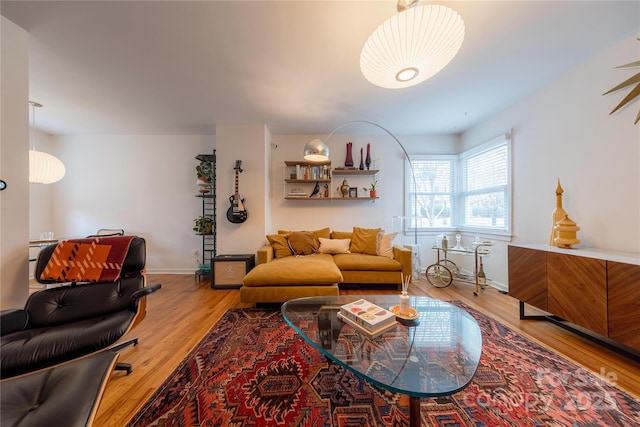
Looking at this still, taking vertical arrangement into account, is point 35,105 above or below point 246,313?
above

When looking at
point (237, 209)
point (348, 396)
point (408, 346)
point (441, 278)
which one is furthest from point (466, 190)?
point (237, 209)

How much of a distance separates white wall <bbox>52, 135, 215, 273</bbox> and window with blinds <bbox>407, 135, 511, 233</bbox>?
4.15 meters

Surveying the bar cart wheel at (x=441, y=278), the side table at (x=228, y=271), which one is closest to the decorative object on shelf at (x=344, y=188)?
the bar cart wheel at (x=441, y=278)

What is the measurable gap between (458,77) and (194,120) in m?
3.66

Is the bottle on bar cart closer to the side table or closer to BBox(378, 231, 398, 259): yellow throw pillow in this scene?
BBox(378, 231, 398, 259): yellow throw pillow

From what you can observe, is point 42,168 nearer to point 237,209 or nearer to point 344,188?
point 237,209

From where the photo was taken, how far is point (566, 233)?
205 cm

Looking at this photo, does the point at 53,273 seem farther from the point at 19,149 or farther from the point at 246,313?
the point at 246,313

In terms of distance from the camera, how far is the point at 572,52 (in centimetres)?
198

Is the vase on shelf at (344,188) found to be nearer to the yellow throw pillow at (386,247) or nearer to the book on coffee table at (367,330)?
the yellow throw pillow at (386,247)

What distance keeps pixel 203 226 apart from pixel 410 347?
3.52 m

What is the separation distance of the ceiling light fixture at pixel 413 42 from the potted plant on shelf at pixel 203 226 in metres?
3.34

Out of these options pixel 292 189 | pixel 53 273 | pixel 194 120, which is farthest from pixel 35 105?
pixel 292 189

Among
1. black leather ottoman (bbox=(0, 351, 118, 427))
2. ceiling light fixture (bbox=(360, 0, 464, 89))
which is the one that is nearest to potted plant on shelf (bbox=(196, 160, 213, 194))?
black leather ottoman (bbox=(0, 351, 118, 427))
